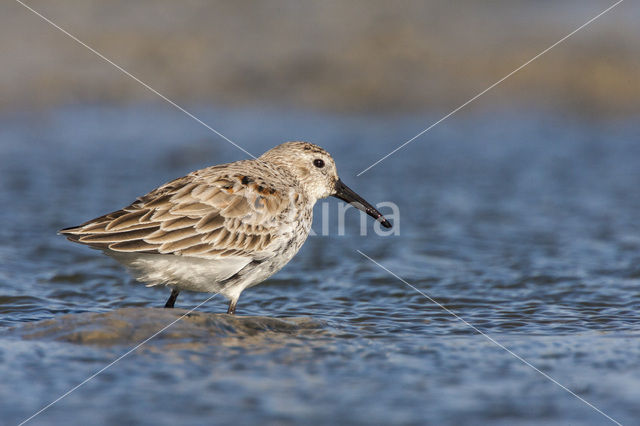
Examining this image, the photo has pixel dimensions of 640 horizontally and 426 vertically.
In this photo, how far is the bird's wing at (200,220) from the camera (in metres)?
6.96

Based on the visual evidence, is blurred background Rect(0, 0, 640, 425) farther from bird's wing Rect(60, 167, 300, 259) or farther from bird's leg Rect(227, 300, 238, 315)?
bird's wing Rect(60, 167, 300, 259)

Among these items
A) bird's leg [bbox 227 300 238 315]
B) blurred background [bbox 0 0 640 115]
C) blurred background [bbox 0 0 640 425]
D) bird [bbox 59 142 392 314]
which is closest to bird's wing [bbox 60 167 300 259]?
bird [bbox 59 142 392 314]

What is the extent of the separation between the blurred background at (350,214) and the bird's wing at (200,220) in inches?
23.8

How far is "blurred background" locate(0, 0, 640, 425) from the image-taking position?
5.73 metres

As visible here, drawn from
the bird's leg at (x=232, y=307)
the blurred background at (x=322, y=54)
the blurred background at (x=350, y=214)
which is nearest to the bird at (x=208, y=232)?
the bird's leg at (x=232, y=307)

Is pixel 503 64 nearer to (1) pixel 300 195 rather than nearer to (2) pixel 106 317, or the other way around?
(1) pixel 300 195

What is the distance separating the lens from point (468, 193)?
496 inches

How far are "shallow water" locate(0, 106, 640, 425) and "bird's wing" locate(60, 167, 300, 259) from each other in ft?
2.00

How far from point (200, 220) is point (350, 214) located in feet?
16.8

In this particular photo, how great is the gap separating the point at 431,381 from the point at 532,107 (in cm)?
Result: 1256

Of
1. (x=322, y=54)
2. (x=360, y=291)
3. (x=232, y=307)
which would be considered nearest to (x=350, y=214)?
(x=360, y=291)

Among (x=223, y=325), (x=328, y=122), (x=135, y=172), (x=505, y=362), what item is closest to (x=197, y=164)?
(x=135, y=172)

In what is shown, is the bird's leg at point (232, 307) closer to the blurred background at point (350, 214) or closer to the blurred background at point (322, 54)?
the blurred background at point (350, 214)

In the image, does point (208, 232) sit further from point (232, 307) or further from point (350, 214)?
point (350, 214)
